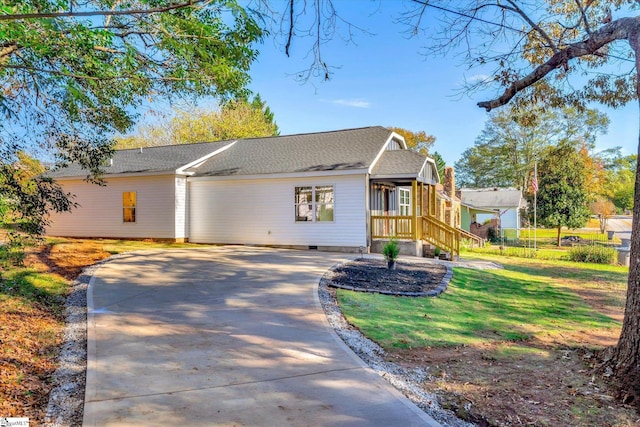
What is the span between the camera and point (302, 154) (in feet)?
55.4

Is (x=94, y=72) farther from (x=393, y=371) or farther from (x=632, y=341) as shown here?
(x=632, y=341)

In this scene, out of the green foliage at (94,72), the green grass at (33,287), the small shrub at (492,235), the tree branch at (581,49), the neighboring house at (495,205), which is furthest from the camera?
the neighboring house at (495,205)

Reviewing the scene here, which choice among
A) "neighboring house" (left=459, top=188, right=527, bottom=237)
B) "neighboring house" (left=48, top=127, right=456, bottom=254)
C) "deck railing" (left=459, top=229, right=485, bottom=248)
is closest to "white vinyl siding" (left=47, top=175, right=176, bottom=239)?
"neighboring house" (left=48, top=127, right=456, bottom=254)

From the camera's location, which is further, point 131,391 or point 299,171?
point 299,171

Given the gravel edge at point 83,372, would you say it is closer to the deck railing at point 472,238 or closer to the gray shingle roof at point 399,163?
the gray shingle roof at point 399,163

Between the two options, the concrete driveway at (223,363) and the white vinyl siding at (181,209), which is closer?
the concrete driveway at (223,363)

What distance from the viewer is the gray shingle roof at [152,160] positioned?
17.2 m

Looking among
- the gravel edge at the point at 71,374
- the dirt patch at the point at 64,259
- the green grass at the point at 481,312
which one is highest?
the dirt patch at the point at 64,259

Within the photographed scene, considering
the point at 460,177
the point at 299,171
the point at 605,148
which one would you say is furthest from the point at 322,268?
the point at 460,177

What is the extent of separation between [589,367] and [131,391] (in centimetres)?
507

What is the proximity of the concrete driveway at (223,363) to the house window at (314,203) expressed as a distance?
7.27 meters

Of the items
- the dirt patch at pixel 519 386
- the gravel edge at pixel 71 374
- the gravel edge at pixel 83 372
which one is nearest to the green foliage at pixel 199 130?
the gravel edge at pixel 71 374

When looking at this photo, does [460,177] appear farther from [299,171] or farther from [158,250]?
[158,250]

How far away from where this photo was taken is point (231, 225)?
1659cm
